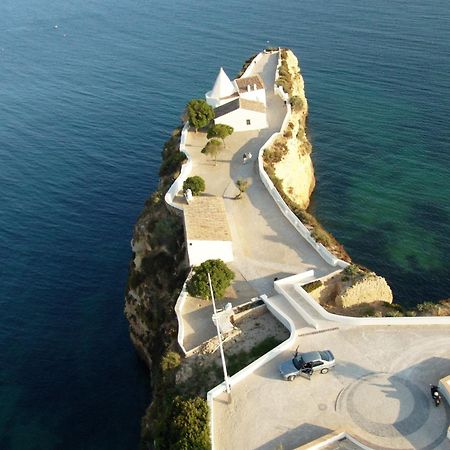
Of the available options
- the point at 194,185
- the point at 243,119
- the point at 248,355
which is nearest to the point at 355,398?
the point at 248,355

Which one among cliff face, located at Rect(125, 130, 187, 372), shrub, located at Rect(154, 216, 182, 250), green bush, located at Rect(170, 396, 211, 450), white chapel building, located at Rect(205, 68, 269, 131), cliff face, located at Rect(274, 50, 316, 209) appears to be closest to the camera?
green bush, located at Rect(170, 396, 211, 450)

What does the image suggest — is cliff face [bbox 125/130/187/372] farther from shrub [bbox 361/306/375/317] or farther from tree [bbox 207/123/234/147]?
shrub [bbox 361/306/375/317]

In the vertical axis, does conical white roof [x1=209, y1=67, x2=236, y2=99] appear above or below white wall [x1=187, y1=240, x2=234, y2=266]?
above

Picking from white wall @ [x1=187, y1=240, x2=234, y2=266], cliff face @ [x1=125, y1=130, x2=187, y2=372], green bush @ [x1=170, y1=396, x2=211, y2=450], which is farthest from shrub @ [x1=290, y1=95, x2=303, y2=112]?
green bush @ [x1=170, y1=396, x2=211, y2=450]

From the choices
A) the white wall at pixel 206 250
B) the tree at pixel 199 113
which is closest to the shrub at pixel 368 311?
the white wall at pixel 206 250

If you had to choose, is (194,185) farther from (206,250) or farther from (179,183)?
(206,250)

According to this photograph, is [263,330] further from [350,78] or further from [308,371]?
[350,78]

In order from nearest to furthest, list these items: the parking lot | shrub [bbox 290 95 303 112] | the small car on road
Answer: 1. the parking lot
2. the small car on road
3. shrub [bbox 290 95 303 112]

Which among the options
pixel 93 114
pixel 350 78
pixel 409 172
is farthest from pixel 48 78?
pixel 409 172
